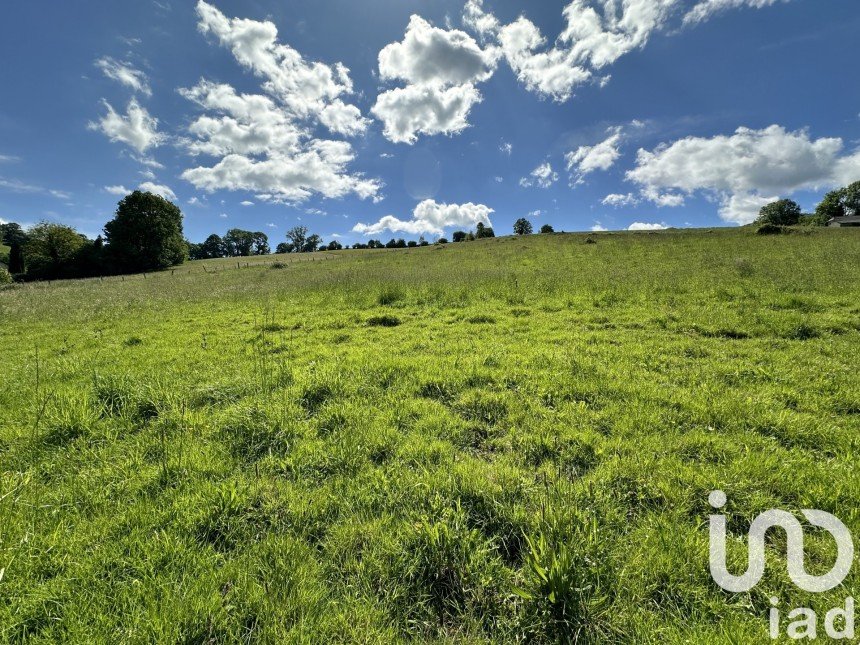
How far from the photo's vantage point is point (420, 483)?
3703 millimetres

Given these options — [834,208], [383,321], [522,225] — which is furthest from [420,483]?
[834,208]

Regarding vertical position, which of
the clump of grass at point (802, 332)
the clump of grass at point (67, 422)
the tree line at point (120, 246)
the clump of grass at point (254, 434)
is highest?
the tree line at point (120, 246)

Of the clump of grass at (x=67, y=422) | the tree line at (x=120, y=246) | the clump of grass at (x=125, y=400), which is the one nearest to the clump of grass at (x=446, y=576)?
the clump of grass at (x=125, y=400)

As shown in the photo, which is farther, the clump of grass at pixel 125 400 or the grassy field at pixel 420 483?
the clump of grass at pixel 125 400

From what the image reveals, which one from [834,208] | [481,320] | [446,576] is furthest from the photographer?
[834,208]

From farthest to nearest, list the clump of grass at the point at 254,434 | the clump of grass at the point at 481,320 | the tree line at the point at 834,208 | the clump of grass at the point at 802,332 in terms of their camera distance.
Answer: the tree line at the point at 834,208, the clump of grass at the point at 481,320, the clump of grass at the point at 802,332, the clump of grass at the point at 254,434

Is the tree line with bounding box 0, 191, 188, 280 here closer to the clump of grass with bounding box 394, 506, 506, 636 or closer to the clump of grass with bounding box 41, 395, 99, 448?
the clump of grass with bounding box 41, 395, 99, 448

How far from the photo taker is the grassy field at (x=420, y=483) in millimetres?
2426

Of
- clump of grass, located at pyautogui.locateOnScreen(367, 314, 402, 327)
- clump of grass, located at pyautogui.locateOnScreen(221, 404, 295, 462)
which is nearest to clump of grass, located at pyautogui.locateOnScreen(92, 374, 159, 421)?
clump of grass, located at pyautogui.locateOnScreen(221, 404, 295, 462)

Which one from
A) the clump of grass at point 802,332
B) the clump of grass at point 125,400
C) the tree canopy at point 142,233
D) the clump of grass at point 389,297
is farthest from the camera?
the tree canopy at point 142,233

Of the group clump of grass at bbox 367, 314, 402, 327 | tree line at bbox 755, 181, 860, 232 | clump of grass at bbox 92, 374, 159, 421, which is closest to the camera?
clump of grass at bbox 92, 374, 159, 421

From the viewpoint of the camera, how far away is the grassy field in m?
2.43

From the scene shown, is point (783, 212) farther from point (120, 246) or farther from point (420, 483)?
point (120, 246)

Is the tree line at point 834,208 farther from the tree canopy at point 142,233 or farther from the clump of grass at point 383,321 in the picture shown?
the tree canopy at point 142,233
